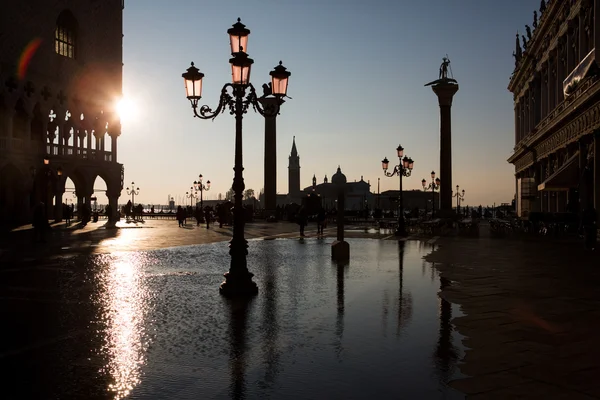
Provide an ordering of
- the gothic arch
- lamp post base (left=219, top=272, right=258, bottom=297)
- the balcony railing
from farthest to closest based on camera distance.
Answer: the gothic arch → the balcony railing → lamp post base (left=219, top=272, right=258, bottom=297)

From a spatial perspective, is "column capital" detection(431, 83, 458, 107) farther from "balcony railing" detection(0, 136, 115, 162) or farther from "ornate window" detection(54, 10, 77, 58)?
"ornate window" detection(54, 10, 77, 58)

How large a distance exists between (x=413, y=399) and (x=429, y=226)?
29.3 meters

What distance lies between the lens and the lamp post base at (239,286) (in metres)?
9.92

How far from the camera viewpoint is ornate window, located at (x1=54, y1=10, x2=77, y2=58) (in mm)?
44781

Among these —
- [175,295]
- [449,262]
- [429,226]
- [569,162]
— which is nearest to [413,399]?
A: [175,295]

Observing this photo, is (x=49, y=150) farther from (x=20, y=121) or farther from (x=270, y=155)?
(x=270, y=155)

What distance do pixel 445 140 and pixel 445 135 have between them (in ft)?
1.41

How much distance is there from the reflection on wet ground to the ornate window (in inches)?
1475

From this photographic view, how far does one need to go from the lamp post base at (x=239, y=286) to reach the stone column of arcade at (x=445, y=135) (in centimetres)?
3420

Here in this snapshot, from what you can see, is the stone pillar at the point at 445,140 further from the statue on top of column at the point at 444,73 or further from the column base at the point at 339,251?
the column base at the point at 339,251

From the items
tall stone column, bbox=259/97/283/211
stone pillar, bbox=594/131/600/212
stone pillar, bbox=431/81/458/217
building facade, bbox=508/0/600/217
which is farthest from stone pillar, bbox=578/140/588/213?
tall stone column, bbox=259/97/283/211

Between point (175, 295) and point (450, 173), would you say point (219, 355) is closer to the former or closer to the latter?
point (175, 295)

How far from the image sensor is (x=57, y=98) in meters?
44.3

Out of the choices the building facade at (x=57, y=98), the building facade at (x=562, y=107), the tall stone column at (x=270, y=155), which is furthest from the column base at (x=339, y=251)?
the tall stone column at (x=270, y=155)
